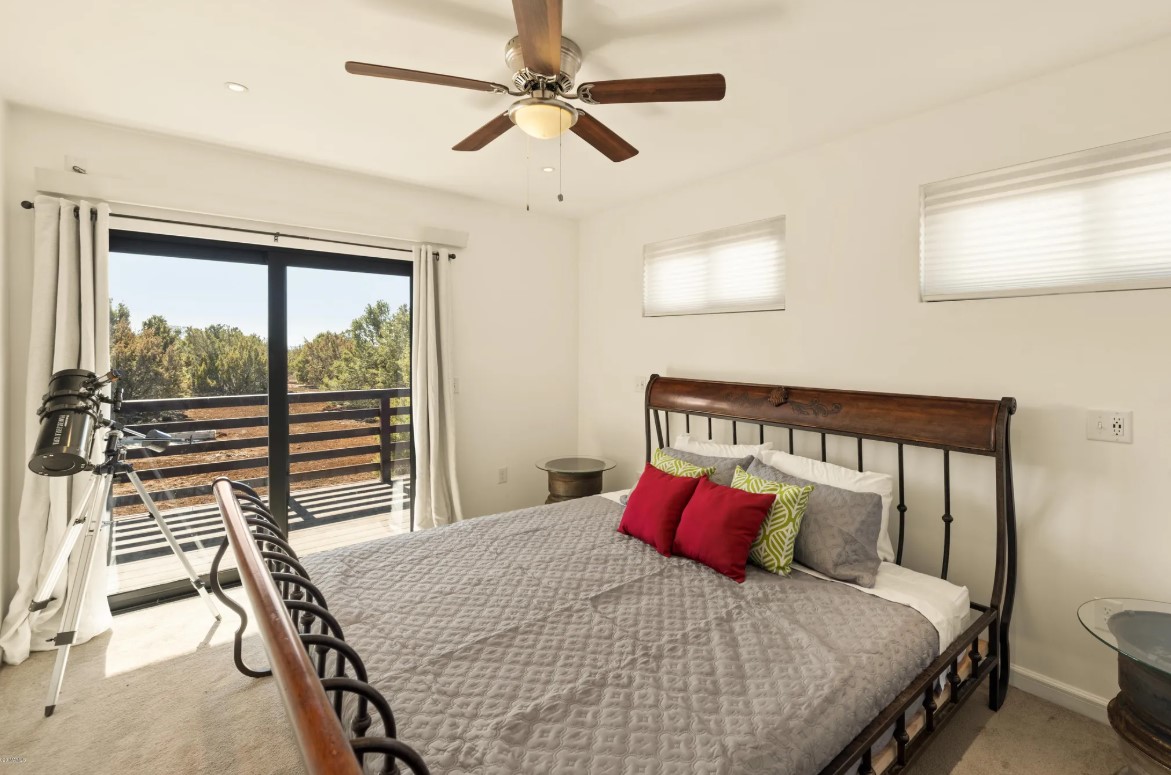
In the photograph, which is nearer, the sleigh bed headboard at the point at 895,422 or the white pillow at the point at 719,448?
the sleigh bed headboard at the point at 895,422

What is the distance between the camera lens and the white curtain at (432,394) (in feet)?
11.8

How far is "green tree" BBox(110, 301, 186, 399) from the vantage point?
2842mm

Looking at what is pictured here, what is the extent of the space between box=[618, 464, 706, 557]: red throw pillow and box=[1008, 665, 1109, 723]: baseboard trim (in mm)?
1526

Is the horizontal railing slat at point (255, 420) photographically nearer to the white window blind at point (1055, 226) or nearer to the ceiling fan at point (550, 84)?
the ceiling fan at point (550, 84)

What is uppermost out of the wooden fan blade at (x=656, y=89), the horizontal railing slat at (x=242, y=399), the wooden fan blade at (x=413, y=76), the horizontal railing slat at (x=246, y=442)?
the wooden fan blade at (x=413, y=76)

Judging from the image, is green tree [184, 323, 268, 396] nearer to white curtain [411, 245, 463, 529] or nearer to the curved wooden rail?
white curtain [411, 245, 463, 529]

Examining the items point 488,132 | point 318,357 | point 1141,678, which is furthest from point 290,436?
point 1141,678

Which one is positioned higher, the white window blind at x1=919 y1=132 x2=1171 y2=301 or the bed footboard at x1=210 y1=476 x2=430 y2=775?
the white window blind at x1=919 y1=132 x2=1171 y2=301

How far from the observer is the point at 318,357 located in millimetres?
3430

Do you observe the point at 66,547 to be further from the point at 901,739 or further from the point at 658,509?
the point at 901,739

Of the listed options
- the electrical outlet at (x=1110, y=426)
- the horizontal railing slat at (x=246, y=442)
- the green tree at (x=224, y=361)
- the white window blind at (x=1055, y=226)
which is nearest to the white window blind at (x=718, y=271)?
the white window blind at (x=1055, y=226)

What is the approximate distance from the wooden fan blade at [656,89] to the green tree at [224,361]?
2583 mm

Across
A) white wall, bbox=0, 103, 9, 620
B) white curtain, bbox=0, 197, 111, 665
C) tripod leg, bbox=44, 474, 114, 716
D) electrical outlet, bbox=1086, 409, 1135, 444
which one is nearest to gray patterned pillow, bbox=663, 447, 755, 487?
electrical outlet, bbox=1086, 409, 1135, 444

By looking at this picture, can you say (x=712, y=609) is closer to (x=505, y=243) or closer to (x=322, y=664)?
(x=322, y=664)
